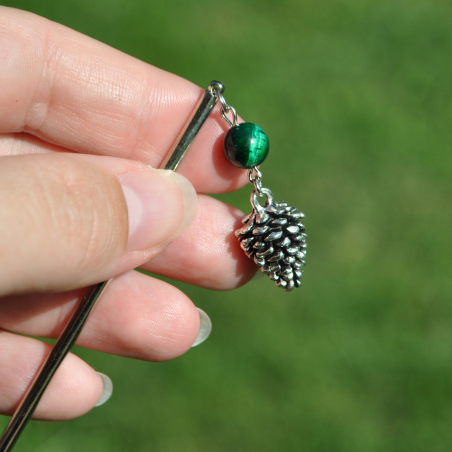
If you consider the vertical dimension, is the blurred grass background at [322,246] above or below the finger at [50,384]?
above

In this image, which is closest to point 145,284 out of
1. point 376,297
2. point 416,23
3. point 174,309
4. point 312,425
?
point 174,309

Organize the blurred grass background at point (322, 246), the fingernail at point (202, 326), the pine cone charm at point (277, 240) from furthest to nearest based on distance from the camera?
1. the blurred grass background at point (322, 246)
2. the fingernail at point (202, 326)
3. the pine cone charm at point (277, 240)

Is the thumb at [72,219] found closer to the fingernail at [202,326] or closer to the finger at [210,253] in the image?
the finger at [210,253]

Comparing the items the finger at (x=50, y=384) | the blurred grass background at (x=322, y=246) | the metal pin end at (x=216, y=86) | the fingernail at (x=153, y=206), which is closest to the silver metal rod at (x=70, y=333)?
the metal pin end at (x=216, y=86)

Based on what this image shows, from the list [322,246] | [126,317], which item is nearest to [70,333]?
[126,317]

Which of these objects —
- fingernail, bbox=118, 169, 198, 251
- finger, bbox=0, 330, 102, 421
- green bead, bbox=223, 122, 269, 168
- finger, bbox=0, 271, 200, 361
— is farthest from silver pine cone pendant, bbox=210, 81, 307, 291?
finger, bbox=0, 330, 102, 421

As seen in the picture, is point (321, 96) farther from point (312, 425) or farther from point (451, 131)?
point (312, 425)

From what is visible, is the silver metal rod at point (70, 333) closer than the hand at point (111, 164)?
Yes

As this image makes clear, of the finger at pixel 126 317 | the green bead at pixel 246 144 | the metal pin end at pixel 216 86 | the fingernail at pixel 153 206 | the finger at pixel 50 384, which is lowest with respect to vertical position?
the finger at pixel 50 384

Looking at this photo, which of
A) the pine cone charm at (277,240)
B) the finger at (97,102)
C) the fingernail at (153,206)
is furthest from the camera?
the finger at (97,102)
